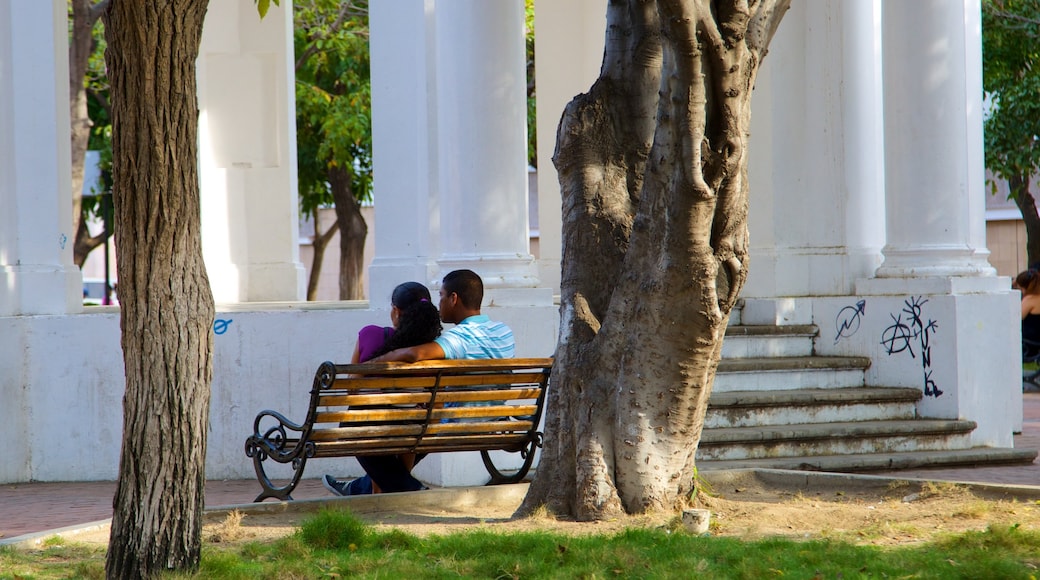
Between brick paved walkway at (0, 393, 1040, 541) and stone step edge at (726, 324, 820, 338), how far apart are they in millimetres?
2000

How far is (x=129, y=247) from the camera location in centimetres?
477

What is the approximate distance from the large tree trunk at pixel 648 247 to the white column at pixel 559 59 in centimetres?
683

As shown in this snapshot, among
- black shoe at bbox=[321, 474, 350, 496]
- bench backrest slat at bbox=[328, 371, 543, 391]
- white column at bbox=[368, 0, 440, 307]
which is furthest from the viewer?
white column at bbox=[368, 0, 440, 307]

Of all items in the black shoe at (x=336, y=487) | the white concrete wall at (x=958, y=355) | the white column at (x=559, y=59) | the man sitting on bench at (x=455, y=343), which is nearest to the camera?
the man sitting on bench at (x=455, y=343)

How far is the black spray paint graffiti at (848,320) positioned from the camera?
1088cm

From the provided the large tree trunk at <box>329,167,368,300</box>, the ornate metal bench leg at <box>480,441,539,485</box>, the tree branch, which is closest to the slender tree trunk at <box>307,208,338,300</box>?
the large tree trunk at <box>329,167,368,300</box>

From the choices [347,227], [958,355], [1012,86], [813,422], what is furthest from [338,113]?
[958,355]

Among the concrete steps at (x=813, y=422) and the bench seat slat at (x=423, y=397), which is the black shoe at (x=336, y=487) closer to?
the bench seat slat at (x=423, y=397)

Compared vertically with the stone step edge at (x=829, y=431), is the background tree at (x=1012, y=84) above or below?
above

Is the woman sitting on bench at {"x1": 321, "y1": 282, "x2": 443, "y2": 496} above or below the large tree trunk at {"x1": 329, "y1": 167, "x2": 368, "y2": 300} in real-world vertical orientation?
below

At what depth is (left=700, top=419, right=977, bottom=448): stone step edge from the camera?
30.7 ft

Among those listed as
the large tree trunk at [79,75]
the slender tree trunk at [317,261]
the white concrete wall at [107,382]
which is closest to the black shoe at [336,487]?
the white concrete wall at [107,382]

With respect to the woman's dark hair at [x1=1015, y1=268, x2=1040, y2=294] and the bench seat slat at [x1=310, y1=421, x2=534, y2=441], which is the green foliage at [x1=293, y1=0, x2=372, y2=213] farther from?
the bench seat slat at [x1=310, y1=421, x2=534, y2=441]

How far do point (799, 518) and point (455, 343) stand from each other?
2.11 meters
